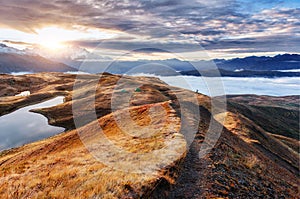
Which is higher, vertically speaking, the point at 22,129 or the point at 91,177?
the point at 91,177

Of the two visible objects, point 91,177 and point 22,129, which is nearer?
point 91,177

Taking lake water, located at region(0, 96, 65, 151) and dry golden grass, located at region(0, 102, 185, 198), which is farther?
lake water, located at region(0, 96, 65, 151)

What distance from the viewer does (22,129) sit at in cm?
5725

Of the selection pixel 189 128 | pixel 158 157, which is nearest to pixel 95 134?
pixel 189 128

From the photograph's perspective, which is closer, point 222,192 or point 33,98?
point 222,192

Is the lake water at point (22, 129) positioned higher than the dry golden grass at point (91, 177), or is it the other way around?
the dry golden grass at point (91, 177)

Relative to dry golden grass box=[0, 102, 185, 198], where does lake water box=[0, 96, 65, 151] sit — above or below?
below

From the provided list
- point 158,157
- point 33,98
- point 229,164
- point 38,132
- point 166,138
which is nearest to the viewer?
point 158,157

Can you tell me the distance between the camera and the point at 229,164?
907 inches

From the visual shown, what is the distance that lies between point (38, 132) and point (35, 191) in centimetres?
4201

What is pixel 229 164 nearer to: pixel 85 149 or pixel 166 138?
pixel 166 138

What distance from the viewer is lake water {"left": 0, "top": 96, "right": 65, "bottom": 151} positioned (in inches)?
1985

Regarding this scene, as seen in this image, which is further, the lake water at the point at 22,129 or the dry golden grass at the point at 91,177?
the lake water at the point at 22,129

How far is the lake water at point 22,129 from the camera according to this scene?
50.4m
